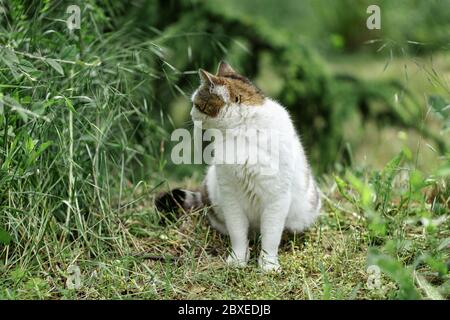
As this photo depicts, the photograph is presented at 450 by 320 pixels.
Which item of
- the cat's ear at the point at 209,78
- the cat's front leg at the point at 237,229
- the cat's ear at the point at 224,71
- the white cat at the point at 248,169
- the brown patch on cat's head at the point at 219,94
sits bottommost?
the cat's front leg at the point at 237,229

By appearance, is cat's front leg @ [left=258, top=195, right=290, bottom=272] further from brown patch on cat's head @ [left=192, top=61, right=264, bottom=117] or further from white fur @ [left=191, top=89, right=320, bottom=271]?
brown patch on cat's head @ [left=192, top=61, right=264, bottom=117]

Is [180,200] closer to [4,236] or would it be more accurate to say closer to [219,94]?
[219,94]

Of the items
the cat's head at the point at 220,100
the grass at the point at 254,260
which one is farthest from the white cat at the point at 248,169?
the grass at the point at 254,260

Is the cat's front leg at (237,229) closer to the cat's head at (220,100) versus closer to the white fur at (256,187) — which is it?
the white fur at (256,187)

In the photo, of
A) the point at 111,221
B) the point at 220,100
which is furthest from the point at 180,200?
the point at 220,100

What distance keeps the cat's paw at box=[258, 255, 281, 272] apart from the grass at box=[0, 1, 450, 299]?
0.03m

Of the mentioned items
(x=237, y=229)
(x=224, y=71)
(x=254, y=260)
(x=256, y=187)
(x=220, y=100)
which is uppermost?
(x=224, y=71)

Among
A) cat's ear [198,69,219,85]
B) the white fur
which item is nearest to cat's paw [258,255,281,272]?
the white fur

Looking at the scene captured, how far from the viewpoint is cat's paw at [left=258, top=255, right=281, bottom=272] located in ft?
8.17

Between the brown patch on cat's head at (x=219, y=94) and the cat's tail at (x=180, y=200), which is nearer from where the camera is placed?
the brown patch on cat's head at (x=219, y=94)

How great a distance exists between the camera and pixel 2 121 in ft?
7.84

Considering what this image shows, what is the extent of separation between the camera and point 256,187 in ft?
8.43

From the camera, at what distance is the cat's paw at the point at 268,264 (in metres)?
2.49

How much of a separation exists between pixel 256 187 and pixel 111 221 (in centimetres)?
60
